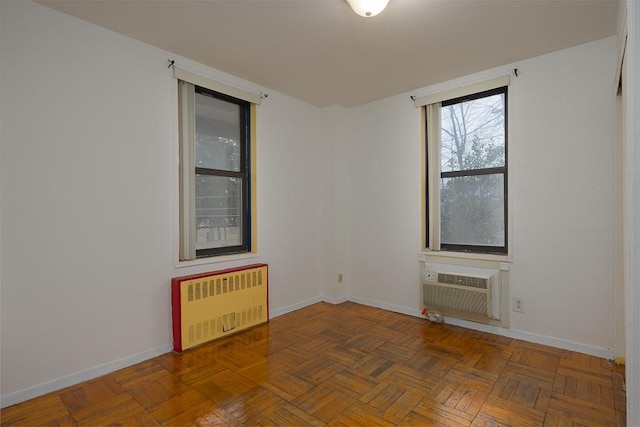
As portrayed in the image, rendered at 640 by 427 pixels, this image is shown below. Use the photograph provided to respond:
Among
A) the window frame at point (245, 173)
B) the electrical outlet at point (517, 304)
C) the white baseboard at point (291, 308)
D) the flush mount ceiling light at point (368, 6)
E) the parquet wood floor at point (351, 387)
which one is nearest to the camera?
the parquet wood floor at point (351, 387)

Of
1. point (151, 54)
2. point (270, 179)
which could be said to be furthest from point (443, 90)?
point (151, 54)

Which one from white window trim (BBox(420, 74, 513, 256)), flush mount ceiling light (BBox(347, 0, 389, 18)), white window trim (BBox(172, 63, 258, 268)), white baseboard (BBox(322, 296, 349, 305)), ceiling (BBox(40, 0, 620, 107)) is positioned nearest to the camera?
flush mount ceiling light (BBox(347, 0, 389, 18))

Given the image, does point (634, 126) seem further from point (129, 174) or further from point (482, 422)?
point (129, 174)

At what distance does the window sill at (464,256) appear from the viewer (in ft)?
10.5

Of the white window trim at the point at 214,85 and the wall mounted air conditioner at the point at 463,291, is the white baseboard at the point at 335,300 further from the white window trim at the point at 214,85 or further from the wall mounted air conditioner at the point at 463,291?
the white window trim at the point at 214,85

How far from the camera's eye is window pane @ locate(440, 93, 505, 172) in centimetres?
331

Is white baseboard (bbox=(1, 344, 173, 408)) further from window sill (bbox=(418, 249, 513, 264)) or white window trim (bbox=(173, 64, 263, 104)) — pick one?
window sill (bbox=(418, 249, 513, 264))

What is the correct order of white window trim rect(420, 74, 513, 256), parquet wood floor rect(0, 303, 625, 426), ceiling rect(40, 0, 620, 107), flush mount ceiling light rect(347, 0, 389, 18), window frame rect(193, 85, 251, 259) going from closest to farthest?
parquet wood floor rect(0, 303, 625, 426)
flush mount ceiling light rect(347, 0, 389, 18)
ceiling rect(40, 0, 620, 107)
white window trim rect(420, 74, 513, 256)
window frame rect(193, 85, 251, 259)

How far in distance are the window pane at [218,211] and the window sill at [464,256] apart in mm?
2065

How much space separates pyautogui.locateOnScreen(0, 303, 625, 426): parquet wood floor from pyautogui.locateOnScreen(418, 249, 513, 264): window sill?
76cm

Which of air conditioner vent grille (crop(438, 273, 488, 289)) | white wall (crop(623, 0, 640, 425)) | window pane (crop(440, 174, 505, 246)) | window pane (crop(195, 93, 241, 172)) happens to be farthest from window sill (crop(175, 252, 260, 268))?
white wall (crop(623, 0, 640, 425))

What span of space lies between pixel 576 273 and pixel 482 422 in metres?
1.70

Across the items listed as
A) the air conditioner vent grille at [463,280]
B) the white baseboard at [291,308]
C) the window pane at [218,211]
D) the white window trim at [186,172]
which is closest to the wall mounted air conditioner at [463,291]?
the air conditioner vent grille at [463,280]

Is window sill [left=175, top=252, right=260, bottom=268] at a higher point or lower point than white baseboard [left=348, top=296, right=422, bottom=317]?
higher
